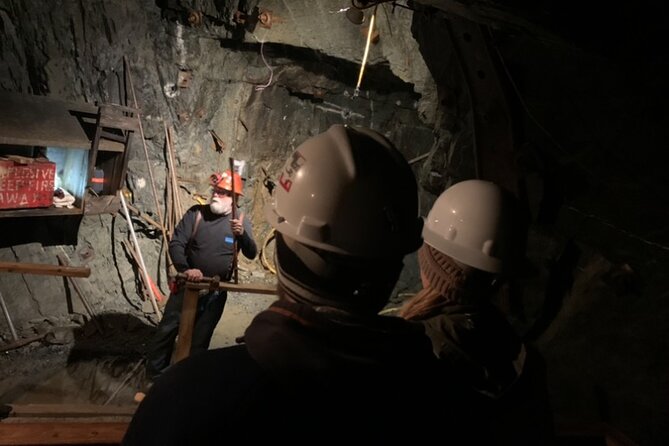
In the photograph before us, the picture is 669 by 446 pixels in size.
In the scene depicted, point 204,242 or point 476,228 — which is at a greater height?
point 476,228

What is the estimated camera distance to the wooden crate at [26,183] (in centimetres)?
462

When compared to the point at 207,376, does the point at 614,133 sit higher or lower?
higher

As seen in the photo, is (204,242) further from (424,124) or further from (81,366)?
(424,124)

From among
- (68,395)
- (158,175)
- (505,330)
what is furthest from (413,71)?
(68,395)

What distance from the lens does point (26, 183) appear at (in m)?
4.84

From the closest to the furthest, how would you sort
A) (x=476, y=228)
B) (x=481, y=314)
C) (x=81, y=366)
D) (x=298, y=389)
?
(x=298, y=389)
(x=481, y=314)
(x=476, y=228)
(x=81, y=366)

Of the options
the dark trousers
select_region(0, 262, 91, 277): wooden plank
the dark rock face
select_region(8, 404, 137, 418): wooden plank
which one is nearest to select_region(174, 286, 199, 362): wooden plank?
select_region(8, 404, 137, 418): wooden plank

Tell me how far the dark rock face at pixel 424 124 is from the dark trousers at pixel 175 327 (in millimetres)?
1567

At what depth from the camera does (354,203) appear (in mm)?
1283

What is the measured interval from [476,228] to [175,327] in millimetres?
4007

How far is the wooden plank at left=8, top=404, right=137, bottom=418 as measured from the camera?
10.1 feet

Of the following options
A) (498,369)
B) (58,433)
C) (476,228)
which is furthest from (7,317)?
(498,369)

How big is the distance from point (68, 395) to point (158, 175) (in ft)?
14.0

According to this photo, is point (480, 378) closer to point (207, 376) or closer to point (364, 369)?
point (364, 369)
